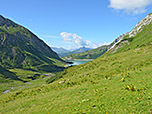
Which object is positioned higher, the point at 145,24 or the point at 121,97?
the point at 145,24

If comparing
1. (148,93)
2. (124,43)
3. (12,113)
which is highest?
(124,43)

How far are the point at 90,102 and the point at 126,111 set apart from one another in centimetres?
631

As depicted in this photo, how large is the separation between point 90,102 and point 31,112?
36.6 feet

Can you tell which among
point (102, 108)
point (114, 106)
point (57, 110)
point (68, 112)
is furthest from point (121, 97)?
point (57, 110)

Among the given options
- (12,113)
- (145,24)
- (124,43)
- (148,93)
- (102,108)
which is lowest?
(12,113)

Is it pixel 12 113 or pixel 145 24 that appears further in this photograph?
pixel 145 24

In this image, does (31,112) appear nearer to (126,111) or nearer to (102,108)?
(102,108)

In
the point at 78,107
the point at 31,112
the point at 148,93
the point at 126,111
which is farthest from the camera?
the point at 31,112

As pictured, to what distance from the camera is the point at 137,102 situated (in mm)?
15789

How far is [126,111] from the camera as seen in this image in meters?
14.6

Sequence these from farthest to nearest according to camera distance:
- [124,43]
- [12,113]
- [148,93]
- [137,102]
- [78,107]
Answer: [124,43] < [12,113] < [78,107] < [148,93] < [137,102]

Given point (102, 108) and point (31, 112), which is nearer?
point (102, 108)

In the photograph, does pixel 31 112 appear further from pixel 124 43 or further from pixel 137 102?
pixel 124 43

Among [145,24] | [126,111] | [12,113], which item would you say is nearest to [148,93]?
[126,111]
